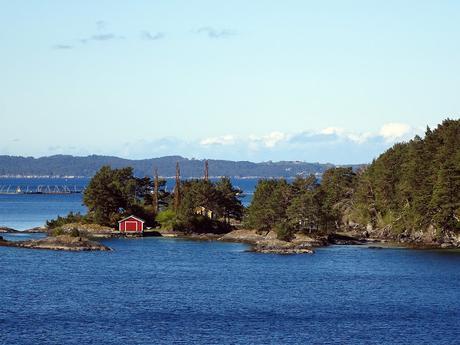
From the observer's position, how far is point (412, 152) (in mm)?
147625

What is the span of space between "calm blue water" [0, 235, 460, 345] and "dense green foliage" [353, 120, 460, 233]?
9735 mm

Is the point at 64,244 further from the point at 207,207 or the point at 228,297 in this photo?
the point at 228,297

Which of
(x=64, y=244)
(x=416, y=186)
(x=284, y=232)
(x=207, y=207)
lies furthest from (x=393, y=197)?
(x=64, y=244)

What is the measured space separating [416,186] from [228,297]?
62757mm

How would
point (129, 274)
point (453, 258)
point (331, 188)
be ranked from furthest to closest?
point (331, 188) < point (453, 258) < point (129, 274)

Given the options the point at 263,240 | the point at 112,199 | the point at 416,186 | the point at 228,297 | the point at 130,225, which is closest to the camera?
the point at 228,297

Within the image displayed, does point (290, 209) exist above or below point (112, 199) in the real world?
below

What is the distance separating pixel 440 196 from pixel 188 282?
163 feet

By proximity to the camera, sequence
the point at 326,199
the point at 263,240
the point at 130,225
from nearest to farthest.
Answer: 1. the point at 263,240
2. the point at 326,199
3. the point at 130,225

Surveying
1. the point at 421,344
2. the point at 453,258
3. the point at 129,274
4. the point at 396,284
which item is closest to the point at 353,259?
the point at 453,258

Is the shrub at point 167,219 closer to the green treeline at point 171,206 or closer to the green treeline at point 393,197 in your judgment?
the green treeline at point 171,206

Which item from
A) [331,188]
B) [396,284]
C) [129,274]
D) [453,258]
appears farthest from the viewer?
[331,188]

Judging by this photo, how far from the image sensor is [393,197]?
154 m

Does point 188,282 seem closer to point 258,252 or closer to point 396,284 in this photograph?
→ point 396,284
